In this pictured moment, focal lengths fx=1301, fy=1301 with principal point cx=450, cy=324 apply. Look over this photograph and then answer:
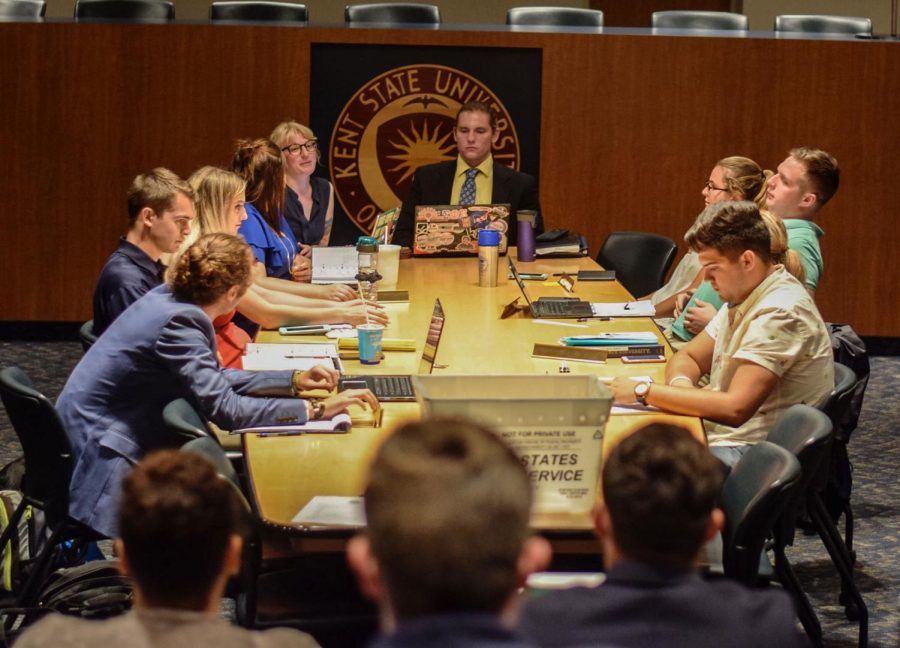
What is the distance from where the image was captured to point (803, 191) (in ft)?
16.4

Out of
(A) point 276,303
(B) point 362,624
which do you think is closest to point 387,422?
(B) point 362,624

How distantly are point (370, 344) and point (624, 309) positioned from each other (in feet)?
4.27

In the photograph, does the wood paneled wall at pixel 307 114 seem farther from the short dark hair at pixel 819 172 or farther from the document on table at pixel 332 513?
the document on table at pixel 332 513

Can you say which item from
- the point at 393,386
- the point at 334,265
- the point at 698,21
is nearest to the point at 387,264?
the point at 334,265

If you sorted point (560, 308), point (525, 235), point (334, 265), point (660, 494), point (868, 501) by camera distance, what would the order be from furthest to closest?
point (525, 235)
point (334, 265)
point (868, 501)
point (560, 308)
point (660, 494)

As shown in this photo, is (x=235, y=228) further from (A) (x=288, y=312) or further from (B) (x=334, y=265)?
(B) (x=334, y=265)

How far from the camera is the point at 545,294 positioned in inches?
205

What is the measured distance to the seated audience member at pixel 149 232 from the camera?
14.1 feet

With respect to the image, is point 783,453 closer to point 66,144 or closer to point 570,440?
point 570,440

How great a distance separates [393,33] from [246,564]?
524cm

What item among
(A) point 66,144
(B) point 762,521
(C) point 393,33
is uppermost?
(C) point 393,33

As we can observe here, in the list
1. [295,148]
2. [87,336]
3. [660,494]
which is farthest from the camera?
[295,148]

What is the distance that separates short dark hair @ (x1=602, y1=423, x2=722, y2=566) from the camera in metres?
1.80

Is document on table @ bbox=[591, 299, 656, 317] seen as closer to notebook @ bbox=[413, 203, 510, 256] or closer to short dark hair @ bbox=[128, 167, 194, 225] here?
notebook @ bbox=[413, 203, 510, 256]
